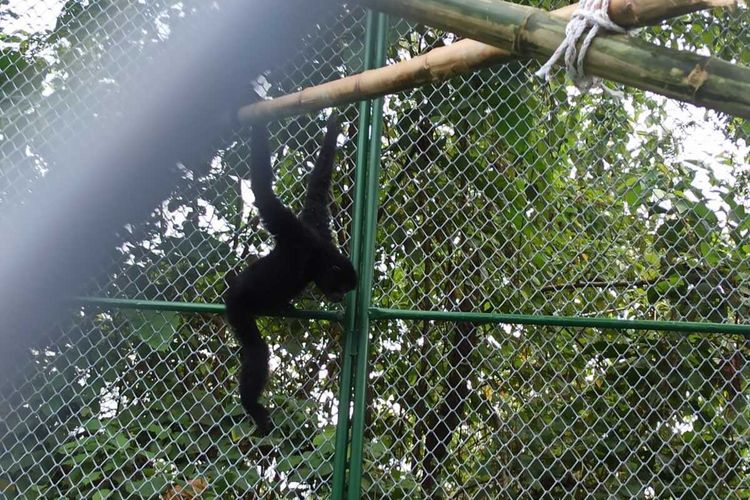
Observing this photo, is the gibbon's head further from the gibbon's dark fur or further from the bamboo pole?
the bamboo pole

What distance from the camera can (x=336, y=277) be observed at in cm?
309

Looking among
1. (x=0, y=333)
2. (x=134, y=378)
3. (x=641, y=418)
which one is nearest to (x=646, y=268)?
(x=641, y=418)

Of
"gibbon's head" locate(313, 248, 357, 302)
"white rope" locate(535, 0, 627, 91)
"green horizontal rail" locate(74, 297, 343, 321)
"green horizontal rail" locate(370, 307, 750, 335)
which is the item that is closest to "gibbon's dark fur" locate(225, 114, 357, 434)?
"gibbon's head" locate(313, 248, 357, 302)

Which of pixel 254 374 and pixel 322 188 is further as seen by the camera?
pixel 322 188

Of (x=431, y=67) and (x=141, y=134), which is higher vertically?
(x=431, y=67)

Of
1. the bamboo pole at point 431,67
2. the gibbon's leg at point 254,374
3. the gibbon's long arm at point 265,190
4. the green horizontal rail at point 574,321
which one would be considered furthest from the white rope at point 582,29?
the gibbon's leg at point 254,374

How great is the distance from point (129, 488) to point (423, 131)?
2100 millimetres

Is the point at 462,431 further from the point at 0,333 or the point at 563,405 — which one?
the point at 0,333

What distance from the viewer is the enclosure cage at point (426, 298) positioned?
Result: 327 centimetres

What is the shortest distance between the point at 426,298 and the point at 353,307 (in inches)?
26.6

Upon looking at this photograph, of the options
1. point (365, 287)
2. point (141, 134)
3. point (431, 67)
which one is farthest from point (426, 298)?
point (431, 67)

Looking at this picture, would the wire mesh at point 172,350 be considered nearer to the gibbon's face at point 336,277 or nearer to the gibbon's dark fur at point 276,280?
the gibbon's dark fur at point 276,280

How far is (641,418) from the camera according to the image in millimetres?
3354

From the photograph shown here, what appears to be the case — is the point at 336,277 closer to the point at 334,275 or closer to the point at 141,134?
the point at 334,275
